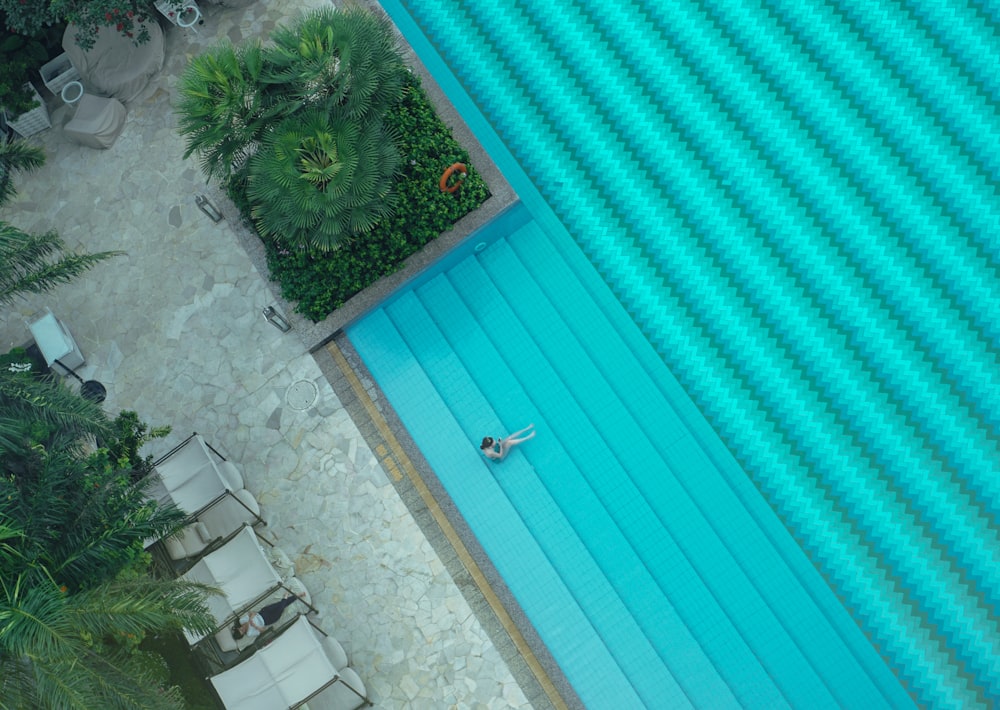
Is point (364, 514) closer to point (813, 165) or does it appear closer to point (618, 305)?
point (618, 305)

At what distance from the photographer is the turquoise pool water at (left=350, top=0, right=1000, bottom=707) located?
8.54m

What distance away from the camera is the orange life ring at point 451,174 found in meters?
9.08

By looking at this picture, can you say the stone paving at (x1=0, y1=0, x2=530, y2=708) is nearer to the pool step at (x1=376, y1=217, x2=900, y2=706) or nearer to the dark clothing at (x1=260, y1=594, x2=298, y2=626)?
the dark clothing at (x1=260, y1=594, x2=298, y2=626)

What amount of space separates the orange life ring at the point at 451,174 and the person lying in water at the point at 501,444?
9.27 ft

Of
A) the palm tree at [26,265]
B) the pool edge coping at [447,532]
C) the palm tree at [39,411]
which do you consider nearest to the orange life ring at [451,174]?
the pool edge coping at [447,532]

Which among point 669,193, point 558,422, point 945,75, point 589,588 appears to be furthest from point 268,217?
point 945,75

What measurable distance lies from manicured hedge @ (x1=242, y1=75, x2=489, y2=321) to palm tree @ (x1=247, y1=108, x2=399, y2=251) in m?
0.68

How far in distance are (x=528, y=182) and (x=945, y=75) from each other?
4.69 metres

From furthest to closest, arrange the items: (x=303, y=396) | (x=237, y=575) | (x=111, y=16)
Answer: (x=303, y=396), (x=111, y=16), (x=237, y=575)

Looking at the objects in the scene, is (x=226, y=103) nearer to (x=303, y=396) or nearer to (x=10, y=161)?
(x=10, y=161)

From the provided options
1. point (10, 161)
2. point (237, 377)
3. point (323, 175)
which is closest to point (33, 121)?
point (10, 161)

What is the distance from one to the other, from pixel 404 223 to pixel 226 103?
7.64 feet

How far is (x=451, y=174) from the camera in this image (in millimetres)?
9359

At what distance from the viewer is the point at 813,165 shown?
9.19 m
